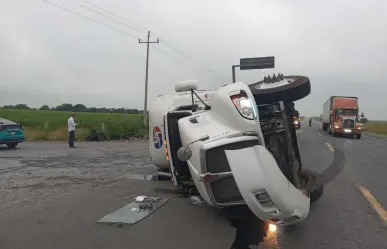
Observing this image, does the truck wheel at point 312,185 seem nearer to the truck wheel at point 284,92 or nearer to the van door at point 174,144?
the truck wheel at point 284,92

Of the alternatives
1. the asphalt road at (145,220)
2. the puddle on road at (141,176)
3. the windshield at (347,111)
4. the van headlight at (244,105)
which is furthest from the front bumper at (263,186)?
the windshield at (347,111)

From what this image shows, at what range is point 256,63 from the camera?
35.4 m

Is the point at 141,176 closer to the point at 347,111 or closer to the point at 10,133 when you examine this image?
the point at 10,133

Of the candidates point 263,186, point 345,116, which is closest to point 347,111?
point 345,116

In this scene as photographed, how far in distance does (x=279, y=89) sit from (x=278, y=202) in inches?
71.1

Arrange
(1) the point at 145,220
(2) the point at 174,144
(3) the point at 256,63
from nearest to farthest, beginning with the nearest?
(1) the point at 145,220 → (2) the point at 174,144 → (3) the point at 256,63

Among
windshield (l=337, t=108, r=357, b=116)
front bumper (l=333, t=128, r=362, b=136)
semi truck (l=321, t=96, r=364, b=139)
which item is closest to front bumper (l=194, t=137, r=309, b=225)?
front bumper (l=333, t=128, r=362, b=136)

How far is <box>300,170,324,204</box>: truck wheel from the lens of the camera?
5151 mm

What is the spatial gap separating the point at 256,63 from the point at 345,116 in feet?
31.6

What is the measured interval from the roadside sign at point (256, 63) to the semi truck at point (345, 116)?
22.7 feet

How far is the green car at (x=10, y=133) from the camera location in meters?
16.1

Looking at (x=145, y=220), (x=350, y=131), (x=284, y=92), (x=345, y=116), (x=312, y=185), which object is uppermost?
(x=345, y=116)

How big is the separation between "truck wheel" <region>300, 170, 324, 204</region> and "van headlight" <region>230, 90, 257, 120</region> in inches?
57.7

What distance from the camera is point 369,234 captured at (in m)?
4.38
